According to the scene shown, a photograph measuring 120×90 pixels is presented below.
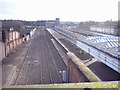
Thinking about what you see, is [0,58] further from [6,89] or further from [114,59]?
[6,89]

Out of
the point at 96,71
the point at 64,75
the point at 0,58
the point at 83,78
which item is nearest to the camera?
the point at 83,78

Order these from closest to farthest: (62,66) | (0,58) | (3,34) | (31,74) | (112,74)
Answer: (112,74)
(31,74)
(62,66)
(0,58)
(3,34)

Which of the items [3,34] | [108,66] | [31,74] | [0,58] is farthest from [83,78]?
[3,34]

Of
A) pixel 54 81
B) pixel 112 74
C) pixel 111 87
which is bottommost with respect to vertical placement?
pixel 54 81

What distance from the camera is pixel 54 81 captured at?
1027cm

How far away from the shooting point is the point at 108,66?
7902 mm

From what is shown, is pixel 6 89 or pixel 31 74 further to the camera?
pixel 31 74

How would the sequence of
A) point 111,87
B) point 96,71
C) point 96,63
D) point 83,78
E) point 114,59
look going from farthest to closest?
point 96,63 < point 114,59 < point 96,71 < point 83,78 < point 111,87

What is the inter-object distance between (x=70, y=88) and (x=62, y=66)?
36.8ft

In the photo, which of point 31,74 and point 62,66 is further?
point 62,66

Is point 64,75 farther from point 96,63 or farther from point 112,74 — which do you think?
point 112,74

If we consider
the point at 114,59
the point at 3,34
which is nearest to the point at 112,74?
the point at 114,59

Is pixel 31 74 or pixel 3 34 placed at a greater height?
pixel 3 34

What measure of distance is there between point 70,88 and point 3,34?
53.3 feet
